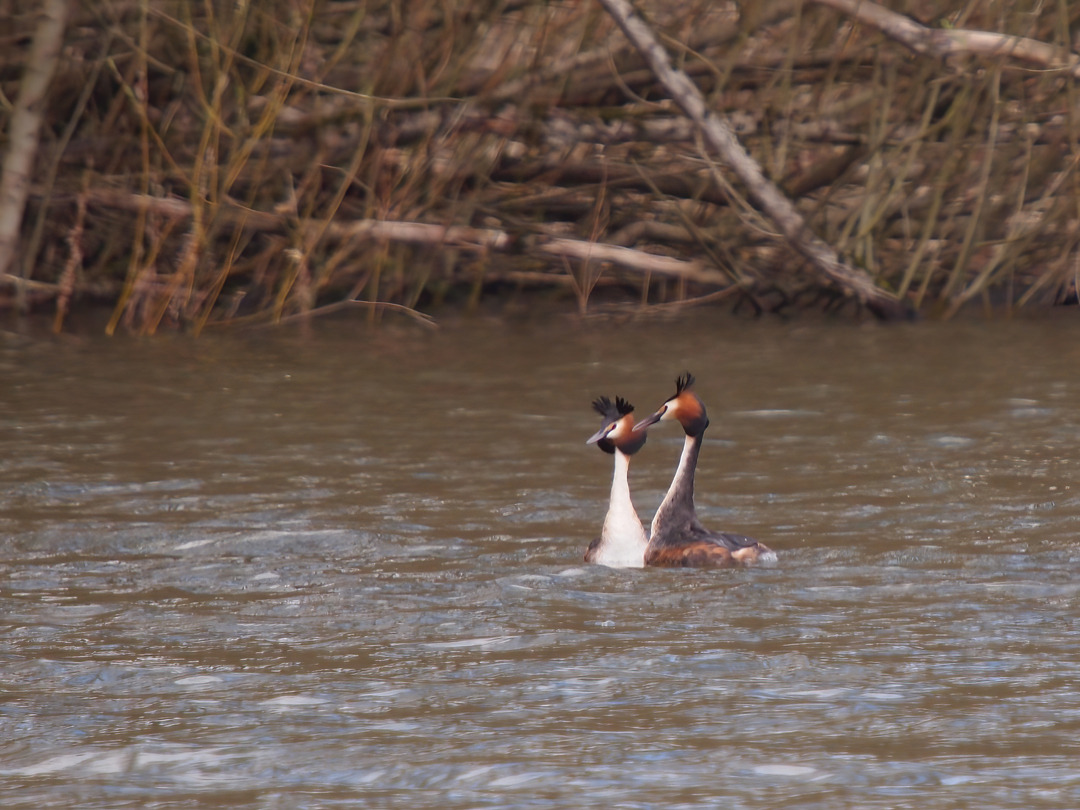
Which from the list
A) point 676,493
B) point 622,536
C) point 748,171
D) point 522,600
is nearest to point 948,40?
point 748,171

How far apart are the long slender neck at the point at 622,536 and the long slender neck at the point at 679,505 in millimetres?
86

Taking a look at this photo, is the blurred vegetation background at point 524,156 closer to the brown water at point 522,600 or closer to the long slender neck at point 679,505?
the brown water at point 522,600

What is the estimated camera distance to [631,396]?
35.6 ft

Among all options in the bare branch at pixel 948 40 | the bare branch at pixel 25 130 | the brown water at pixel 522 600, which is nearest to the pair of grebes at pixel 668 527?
the brown water at pixel 522 600

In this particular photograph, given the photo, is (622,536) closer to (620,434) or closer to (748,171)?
(620,434)

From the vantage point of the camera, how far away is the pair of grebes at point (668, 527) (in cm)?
640

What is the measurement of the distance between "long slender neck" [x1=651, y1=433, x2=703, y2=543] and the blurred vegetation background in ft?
23.0

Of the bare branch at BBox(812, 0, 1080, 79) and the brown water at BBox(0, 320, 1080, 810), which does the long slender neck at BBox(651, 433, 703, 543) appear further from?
the bare branch at BBox(812, 0, 1080, 79)

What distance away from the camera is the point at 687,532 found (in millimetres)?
6547

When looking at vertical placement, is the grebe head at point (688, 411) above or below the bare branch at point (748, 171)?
below

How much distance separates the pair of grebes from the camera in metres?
6.40

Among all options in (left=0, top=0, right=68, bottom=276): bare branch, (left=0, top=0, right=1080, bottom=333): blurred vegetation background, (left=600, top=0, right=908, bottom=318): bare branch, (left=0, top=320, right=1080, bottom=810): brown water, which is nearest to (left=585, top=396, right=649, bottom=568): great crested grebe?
(left=0, top=320, right=1080, bottom=810): brown water

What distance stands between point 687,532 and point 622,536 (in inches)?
10.4

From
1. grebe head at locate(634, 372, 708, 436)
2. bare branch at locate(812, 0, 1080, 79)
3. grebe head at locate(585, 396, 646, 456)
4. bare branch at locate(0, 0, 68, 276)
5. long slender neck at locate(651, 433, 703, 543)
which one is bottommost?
long slender neck at locate(651, 433, 703, 543)
